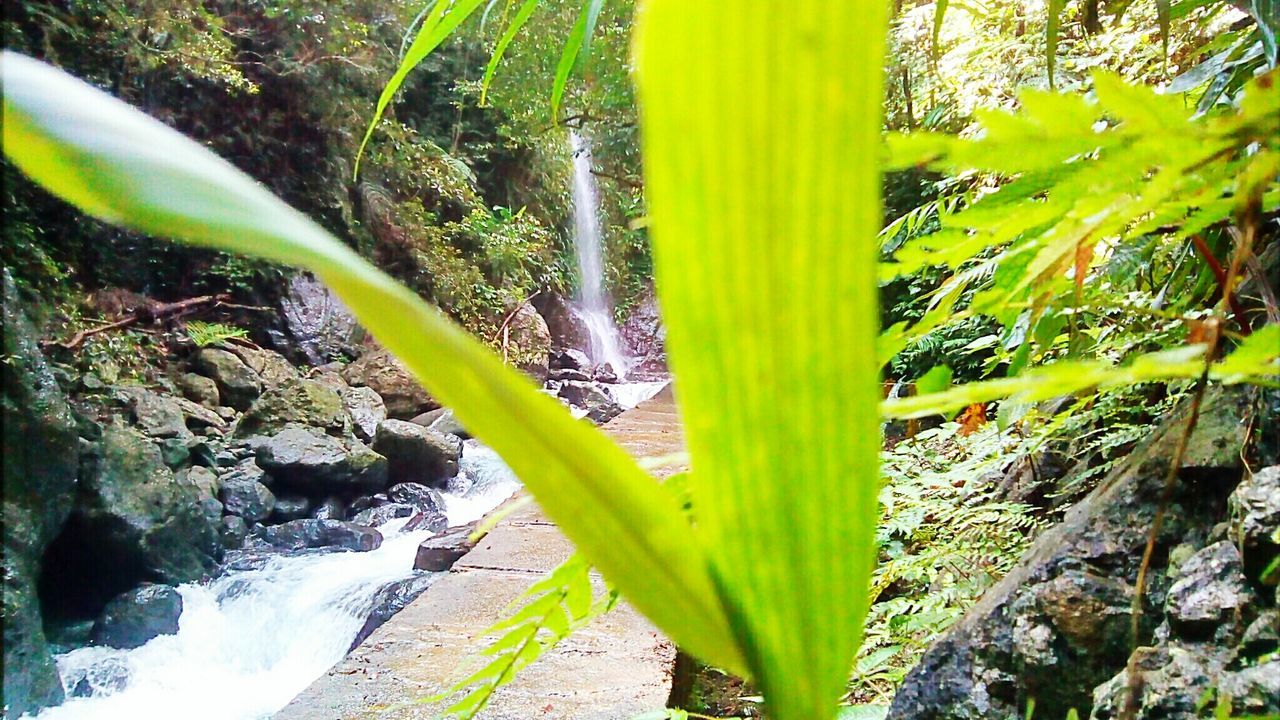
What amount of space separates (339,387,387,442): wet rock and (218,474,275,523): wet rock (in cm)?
80

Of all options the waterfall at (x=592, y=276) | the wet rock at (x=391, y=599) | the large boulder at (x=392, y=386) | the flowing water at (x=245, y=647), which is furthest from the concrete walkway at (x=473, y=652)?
the waterfall at (x=592, y=276)

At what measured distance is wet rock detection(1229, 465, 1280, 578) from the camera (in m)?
0.42

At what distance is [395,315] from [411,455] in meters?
4.18

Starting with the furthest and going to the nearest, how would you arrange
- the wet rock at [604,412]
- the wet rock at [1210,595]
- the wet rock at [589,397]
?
1. the wet rock at [589,397]
2. the wet rock at [604,412]
3. the wet rock at [1210,595]

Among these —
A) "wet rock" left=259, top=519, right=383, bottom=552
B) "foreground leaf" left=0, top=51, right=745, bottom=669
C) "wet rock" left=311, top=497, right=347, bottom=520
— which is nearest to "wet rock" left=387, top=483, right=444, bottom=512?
"wet rock" left=311, top=497, right=347, bottom=520

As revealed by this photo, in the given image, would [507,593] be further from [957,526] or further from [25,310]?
[25,310]

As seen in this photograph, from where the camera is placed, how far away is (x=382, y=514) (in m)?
3.66

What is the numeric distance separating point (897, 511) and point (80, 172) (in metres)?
1.45

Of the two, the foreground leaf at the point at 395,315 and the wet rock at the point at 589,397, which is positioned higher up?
the foreground leaf at the point at 395,315

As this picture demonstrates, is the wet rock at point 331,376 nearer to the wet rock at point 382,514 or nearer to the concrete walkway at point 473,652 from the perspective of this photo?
the wet rock at point 382,514

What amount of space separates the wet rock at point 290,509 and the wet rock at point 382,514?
0.25 meters

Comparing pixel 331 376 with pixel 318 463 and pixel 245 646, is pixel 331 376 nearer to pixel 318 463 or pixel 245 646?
pixel 318 463

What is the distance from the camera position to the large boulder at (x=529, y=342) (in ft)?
20.7

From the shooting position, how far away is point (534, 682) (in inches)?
54.2
